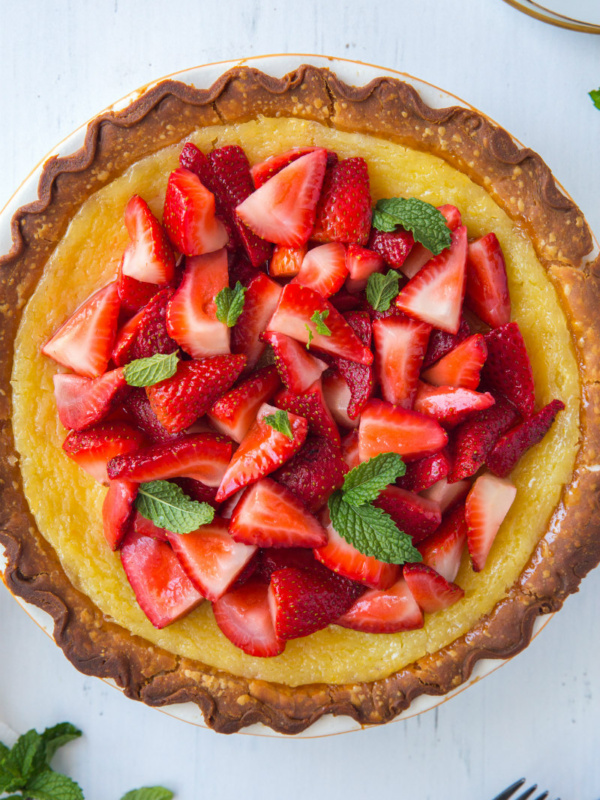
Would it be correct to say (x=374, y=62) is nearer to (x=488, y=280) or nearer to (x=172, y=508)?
(x=488, y=280)

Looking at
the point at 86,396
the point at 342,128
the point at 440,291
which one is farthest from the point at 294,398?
the point at 342,128

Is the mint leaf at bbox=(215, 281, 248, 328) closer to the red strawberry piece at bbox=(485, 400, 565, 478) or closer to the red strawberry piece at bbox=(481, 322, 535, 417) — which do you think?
the red strawberry piece at bbox=(481, 322, 535, 417)

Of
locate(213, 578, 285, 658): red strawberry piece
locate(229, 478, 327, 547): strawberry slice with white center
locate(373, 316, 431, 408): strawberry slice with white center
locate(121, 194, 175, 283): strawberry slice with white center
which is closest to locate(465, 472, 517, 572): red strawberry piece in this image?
locate(373, 316, 431, 408): strawberry slice with white center

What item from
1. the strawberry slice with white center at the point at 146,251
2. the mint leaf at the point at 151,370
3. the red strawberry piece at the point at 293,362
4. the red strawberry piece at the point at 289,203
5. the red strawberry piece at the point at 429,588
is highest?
the red strawberry piece at the point at 289,203

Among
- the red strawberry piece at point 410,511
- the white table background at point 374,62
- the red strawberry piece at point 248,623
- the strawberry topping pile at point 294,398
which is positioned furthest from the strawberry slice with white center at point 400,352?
the white table background at point 374,62

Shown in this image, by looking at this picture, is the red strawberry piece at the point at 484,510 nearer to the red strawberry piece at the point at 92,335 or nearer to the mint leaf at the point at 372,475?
the mint leaf at the point at 372,475
